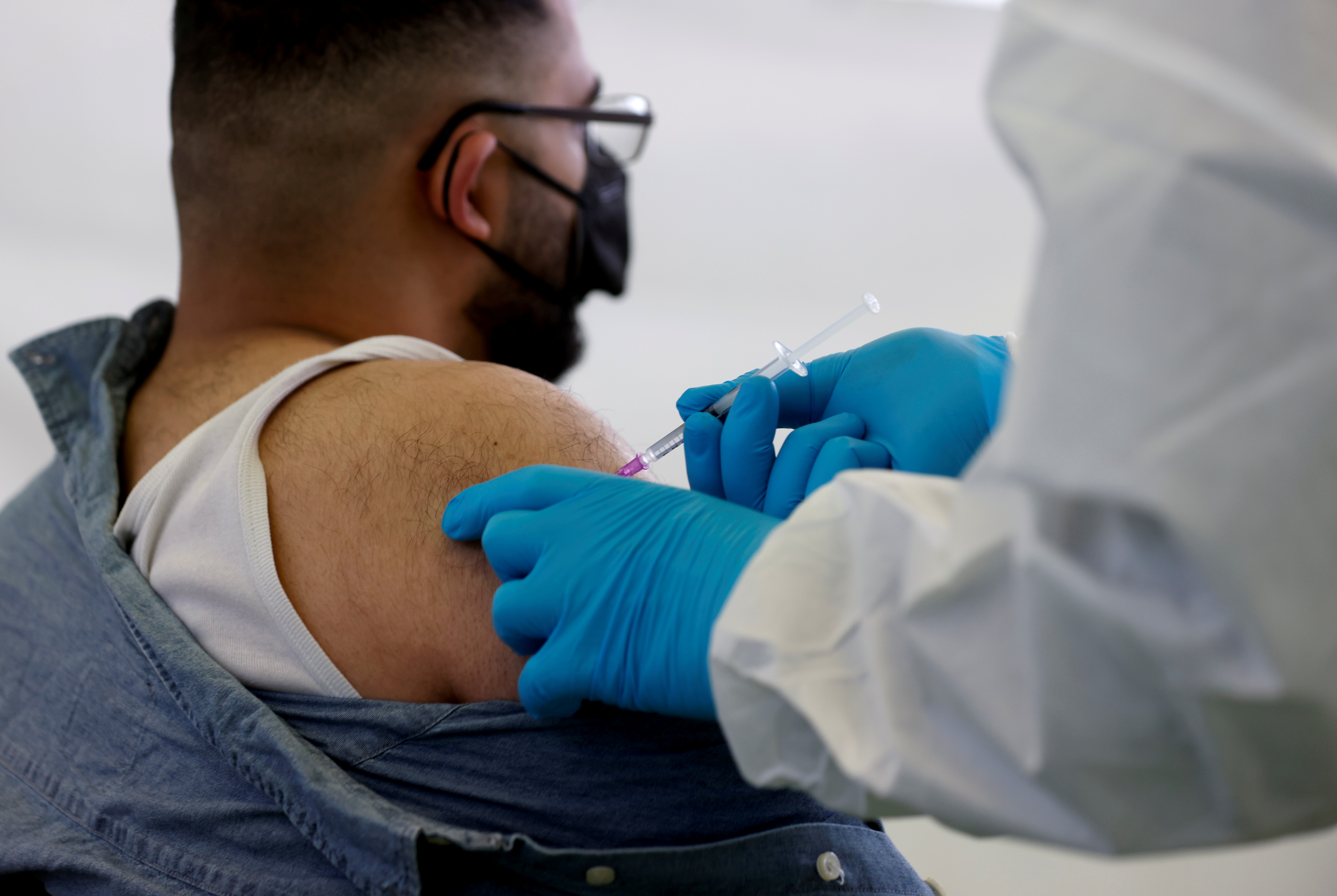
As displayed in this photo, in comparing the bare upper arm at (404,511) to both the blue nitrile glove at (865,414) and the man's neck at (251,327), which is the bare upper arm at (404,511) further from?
the man's neck at (251,327)

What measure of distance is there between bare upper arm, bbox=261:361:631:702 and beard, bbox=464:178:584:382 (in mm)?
687

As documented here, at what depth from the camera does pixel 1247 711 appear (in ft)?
1.77

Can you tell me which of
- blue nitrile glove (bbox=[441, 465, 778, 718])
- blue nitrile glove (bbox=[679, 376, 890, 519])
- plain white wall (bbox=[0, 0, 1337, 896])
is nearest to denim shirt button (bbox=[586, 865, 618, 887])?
blue nitrile glove (bbox=[441, 465, 778, 718])

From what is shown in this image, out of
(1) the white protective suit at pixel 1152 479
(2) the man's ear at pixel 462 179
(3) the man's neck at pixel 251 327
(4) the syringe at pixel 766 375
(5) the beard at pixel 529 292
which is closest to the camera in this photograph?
(1) the white protective suit at pixel 1152 479

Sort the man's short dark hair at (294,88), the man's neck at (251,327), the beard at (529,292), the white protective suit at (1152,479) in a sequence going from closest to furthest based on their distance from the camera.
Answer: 1. the white protective suit at (1152,479)
2. the man's neck at (251,327)
3. the man's short dark hair at (294,88)
4. the beard at (529,292)

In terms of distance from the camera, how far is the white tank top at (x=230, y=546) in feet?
3.27

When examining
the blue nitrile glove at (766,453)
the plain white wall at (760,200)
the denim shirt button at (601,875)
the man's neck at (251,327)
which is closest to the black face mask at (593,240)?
the man's neck at (251,327)

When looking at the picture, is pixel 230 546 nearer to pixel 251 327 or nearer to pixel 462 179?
pixel 251 327

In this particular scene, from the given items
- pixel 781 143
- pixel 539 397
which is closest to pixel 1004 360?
pixel 539 397

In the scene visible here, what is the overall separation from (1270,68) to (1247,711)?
0.40 m

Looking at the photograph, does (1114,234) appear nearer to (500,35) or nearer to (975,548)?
(975,548)

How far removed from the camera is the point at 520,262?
178 centimetres

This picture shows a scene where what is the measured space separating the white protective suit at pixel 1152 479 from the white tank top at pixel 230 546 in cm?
66

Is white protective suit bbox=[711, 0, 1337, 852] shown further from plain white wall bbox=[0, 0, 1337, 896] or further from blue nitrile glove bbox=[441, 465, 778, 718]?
plain white wall bbox=[0, 0, 1337, 896]
